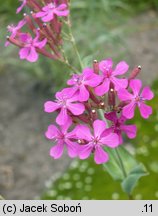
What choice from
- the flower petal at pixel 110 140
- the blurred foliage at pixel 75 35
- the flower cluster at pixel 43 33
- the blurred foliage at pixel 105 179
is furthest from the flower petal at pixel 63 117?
the blurred foliage at pixel 75 35

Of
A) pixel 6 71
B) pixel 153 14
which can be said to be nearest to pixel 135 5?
pixel 153 14

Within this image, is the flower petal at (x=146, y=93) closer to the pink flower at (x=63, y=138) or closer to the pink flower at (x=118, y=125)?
the pink flower at (x=118, y=125)

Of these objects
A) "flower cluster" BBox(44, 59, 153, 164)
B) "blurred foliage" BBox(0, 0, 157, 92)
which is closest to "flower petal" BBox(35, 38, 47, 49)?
"flower cluster" BBox(44, 59, 153, 164)

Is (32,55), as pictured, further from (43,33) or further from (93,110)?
(93,110)

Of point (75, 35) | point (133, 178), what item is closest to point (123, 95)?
point (133, 178)

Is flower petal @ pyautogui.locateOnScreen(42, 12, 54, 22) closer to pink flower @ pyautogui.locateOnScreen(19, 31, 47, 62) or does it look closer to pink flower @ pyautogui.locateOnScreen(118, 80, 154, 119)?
pink flower @ pyautogui.locateOnScreen(19, 31, 47, 62)

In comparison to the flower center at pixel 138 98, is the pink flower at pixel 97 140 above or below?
below

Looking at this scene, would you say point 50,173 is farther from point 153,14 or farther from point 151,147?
point 153,14
